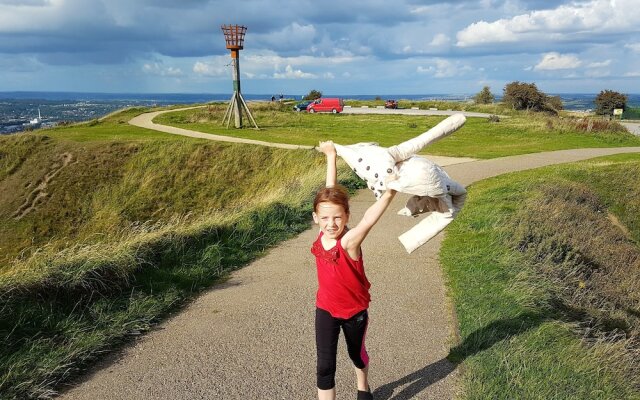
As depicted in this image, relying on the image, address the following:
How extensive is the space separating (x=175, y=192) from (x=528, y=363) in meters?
14.5

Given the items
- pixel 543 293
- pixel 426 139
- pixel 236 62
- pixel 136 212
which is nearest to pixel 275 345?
pixel 426 139

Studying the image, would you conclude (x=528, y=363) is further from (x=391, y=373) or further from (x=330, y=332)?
(x=330, y=332)

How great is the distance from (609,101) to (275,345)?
1855 inches

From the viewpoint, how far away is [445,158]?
60.7 feet

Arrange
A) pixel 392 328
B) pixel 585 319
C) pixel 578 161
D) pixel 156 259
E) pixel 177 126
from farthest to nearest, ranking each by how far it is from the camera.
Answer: pixel 177 126 < pixel 578 161 < pixel 156 259 < pixel 585 319 < pixel 392 328

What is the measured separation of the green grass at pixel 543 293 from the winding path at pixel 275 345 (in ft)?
1.08

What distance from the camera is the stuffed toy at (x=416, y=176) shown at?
2.90 m

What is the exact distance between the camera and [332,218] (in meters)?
3.16

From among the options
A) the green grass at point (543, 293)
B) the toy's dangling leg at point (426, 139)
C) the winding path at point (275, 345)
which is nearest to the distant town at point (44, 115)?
the winding path at point (275, 345)

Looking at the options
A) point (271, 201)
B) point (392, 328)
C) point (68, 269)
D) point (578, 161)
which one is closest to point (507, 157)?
point (578, 161)

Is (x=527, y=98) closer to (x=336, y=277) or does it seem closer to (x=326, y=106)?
(x=326, y=106)

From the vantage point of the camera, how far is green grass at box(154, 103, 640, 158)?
22547 mm

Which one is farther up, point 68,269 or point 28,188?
point 68,269

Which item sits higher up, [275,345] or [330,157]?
[330,157]
